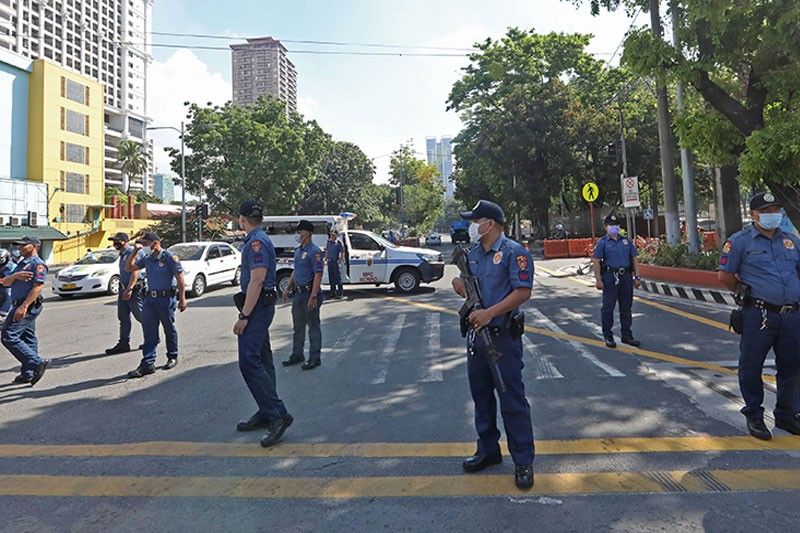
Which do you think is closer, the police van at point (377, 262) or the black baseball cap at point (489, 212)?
the black baseball cap at point (489, 212)

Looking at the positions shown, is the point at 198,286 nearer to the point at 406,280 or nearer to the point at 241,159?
the point at 406,280

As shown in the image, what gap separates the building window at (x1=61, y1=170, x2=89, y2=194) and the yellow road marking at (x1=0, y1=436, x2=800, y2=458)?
1786 inches

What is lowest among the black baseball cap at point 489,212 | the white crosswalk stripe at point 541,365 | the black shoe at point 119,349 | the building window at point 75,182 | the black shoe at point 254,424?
the black shoe at point 254,424

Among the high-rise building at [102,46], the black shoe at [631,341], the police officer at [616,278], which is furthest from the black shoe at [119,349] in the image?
the high-rise building at [102,46]

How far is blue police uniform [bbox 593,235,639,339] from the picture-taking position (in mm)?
7168

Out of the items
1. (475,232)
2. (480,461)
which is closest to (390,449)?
(480,461)

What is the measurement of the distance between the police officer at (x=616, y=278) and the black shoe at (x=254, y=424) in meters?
4.81

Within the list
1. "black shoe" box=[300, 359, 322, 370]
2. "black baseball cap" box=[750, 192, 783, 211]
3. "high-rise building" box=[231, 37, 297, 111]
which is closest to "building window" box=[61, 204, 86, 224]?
"black shoe" box=[300, 359, 322, 370]

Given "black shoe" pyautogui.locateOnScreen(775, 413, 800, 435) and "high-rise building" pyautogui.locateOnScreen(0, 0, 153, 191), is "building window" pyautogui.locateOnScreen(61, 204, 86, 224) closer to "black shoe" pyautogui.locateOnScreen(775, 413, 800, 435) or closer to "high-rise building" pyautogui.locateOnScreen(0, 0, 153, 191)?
"high-rise building" pyautogui.locateOnScreen(0, 0, 153, 191)

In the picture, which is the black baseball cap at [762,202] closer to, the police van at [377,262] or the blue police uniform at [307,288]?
the blue police uniform at [307,288]

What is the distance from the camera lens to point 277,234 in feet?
53.3

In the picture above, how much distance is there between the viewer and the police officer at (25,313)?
5918 mm

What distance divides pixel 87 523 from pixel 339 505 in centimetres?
148

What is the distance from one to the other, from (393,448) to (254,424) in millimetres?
1318
